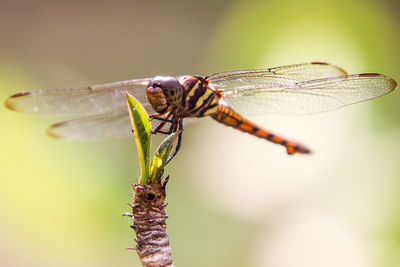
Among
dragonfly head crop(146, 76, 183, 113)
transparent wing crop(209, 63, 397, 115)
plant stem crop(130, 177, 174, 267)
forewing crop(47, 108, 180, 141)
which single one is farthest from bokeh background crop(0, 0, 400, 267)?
plant stem crop(130, 177, 174, 267)

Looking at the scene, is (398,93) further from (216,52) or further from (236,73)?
(216,52)

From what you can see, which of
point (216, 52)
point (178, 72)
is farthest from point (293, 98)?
point (178, 72)

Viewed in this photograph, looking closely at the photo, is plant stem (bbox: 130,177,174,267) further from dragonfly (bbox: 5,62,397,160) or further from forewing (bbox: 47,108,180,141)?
forewing (bbox: 47,108,180,141)

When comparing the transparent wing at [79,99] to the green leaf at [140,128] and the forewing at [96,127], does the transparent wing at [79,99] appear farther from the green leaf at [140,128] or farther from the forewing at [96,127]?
the green leaf at [140,128]

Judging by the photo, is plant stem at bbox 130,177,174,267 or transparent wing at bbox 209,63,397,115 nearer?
plant stem at bbox 130,177,174,267

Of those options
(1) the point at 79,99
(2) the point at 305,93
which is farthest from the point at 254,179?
(1) the point at 79,99

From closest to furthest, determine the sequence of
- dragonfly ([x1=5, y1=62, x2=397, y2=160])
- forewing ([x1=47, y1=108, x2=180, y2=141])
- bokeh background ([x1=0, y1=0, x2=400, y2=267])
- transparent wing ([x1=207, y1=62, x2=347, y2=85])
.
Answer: dragonfly ([x1=5, y1=62, x2=397, y2=160])
transparent wing ([x1=207, y1=62, x2=347, y2=85])
forewing ([x1=47, y1=108, x2=180, y2=141])
bokeh background ([x1=0, y1=0, x2=400, y2=267])

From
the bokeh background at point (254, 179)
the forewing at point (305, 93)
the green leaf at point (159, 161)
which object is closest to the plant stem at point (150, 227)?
the green leaf at point (159, 161)

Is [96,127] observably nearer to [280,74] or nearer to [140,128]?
[280,74]
